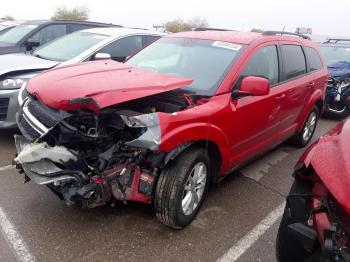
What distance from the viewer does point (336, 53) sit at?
9.33 m

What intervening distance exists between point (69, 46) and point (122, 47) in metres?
0.88

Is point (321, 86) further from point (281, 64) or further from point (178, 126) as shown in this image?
point (178, 126)

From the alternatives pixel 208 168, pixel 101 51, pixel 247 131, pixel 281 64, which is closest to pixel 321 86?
pixel 281 64

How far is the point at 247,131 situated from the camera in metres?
3.78

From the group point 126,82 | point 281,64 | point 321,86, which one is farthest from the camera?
point 321,86

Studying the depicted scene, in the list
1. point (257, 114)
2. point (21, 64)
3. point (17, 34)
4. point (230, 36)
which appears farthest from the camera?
point (17, 34)

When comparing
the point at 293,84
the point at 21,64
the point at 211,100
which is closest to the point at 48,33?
the point at 21,64

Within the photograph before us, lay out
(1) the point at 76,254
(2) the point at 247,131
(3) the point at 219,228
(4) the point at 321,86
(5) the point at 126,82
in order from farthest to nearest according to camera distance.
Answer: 1. (4) the point at 321,86
2. (2) the point at 247,131
3. (3) the point at 219,228
4. (5) the point at 126,82
5. (1) the point at 76,254

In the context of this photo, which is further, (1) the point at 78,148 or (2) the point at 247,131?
(2) the point at 247,131

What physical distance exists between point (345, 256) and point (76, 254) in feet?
6.31

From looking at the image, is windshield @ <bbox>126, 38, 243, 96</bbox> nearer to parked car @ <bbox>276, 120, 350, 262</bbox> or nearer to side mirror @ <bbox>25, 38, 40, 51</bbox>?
parked car @ <bbox>276, 120, 350, 262</bbox>

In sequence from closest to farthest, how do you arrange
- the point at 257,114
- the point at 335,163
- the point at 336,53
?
1. the point at 335,163
2. the point at 257,114
3. the point at 336,53

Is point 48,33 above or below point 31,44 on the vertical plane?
above

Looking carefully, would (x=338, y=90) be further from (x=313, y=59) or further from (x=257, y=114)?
(x=257, y=114)
